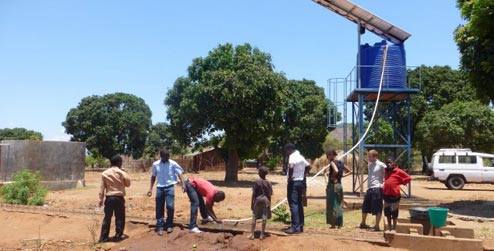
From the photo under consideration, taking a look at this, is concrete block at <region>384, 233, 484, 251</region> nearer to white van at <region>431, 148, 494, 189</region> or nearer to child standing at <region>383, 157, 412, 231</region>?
child standing at <region>383, 157, 412, 231</region>

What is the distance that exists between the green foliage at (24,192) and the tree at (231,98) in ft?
33.3

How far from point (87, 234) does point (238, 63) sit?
1585cm

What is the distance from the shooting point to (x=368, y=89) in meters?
15.4

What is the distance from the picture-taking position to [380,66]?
15.5 meters

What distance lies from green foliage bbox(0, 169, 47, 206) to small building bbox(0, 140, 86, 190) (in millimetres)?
4105

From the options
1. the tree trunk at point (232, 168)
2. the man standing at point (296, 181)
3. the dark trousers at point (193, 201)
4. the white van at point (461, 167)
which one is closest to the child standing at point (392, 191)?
the man standing at point (296, 181)

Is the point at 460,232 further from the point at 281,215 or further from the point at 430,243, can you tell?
the point at 281,215

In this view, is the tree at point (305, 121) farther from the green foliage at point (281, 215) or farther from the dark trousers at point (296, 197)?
the dark trousers at point (296, 197)

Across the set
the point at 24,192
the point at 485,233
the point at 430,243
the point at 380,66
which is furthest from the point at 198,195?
the point at 380,66

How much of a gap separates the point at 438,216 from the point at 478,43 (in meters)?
7.82

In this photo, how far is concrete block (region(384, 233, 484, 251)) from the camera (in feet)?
23.8

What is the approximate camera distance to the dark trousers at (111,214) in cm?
848

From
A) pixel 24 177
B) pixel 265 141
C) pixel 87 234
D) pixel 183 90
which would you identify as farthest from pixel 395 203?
pixel 183 90

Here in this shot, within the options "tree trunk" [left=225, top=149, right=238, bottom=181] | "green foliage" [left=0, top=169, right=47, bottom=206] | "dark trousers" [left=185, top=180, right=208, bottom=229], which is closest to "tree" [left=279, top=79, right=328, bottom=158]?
"tree trunk" [left=225, top=149, right=238, bottom=181]
